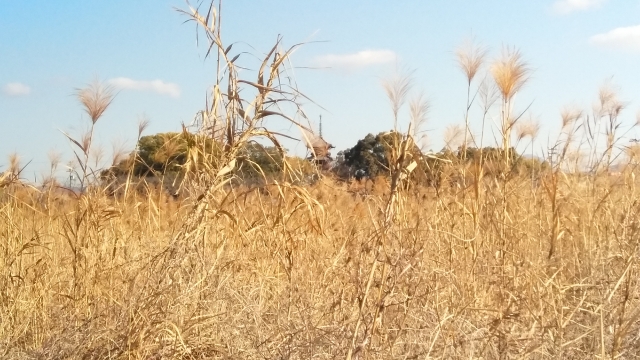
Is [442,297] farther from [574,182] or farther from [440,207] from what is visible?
[574,182]

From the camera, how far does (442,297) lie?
3064 millimetres

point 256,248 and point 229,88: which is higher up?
point 229,88

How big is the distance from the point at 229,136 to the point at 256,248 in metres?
1.49

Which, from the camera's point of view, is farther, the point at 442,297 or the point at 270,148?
the point at 442,297

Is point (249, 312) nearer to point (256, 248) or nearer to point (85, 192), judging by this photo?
point (256, 248)

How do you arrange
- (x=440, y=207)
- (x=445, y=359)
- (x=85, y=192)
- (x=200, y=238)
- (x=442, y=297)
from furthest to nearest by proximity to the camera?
(x=440, y=207), (x=85, y=192), (x=442, y=297), (x=200, y=238), (x=445, y=359)

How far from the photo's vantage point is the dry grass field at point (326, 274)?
228cm

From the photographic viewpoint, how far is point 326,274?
10.2 ft

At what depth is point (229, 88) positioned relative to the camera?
7.86ft

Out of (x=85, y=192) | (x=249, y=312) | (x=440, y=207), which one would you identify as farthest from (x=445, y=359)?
(x=85, y=192)

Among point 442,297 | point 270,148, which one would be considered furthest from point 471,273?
point 270,148

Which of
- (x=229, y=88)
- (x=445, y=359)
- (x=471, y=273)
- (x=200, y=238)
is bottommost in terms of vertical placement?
(x=445, y=359)

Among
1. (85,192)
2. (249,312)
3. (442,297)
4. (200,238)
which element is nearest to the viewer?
(200,238)

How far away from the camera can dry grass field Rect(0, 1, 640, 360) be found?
2277mm
